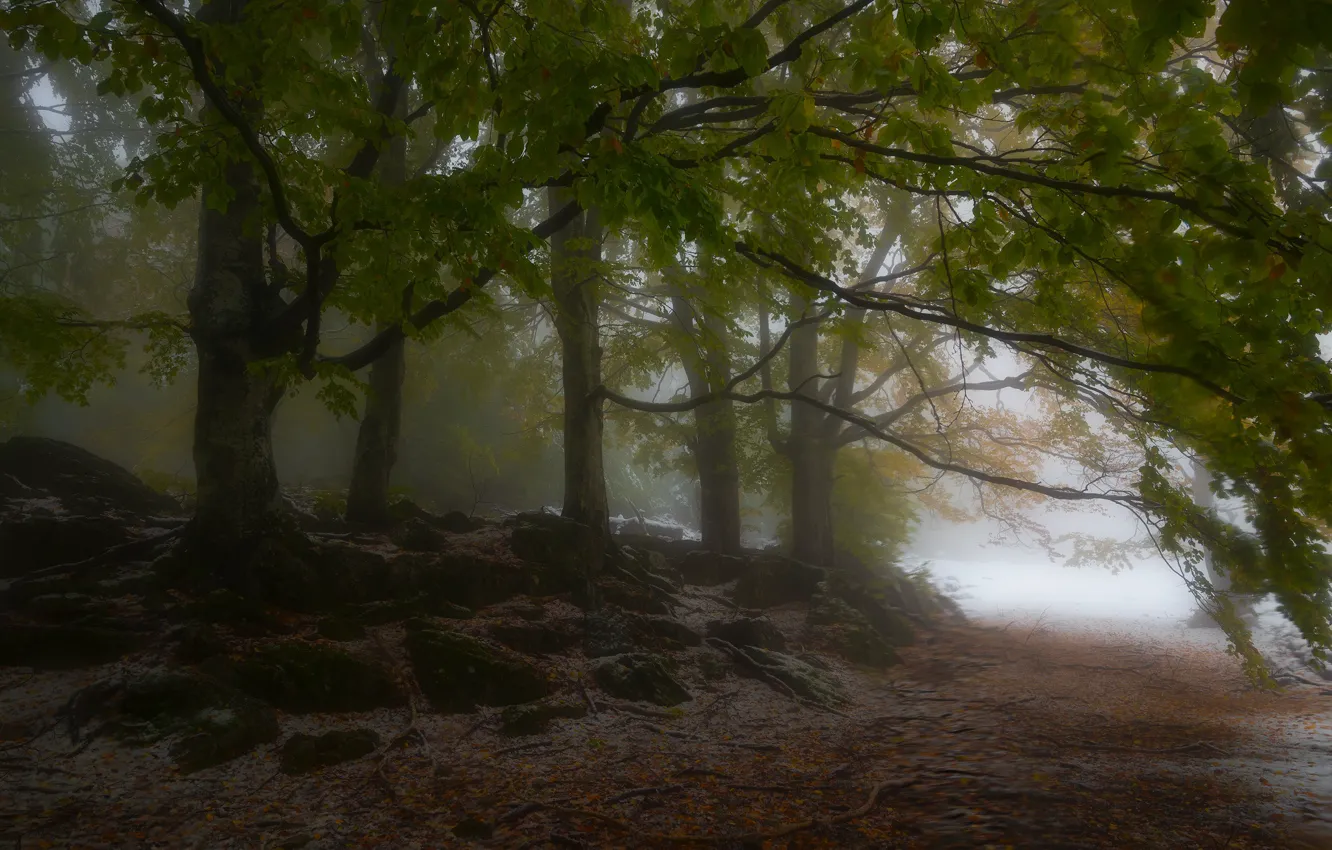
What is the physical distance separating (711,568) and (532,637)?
19.2 feet

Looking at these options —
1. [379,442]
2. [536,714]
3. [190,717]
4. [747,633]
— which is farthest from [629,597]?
[190,717]

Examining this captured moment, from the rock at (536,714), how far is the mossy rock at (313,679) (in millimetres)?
916

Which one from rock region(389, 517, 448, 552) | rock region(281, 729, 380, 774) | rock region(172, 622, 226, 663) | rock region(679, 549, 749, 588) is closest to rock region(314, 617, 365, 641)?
rock region(172, 622, 226, 663)

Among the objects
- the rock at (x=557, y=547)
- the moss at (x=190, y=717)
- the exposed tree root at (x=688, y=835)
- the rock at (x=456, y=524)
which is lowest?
the exposed tree root at (x=688, y=835)

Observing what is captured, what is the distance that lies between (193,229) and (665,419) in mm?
12946

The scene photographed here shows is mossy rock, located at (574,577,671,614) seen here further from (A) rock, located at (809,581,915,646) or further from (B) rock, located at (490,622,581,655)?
(A) rock, located at (809,581,915,646)

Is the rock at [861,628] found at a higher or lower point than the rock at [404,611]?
lower

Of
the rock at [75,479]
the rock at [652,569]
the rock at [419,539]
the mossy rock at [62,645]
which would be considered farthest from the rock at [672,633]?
the rock at [75,479]

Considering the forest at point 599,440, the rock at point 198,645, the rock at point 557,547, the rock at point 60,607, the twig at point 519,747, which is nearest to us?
the forest at point 599,440

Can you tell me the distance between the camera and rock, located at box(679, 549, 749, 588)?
12.3m

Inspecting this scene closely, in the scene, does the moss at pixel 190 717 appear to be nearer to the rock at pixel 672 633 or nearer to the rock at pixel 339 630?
the rock at pixel 339 630

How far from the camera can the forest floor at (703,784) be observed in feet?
12.5

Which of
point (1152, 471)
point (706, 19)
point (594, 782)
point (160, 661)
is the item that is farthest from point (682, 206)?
point (1152, 471)

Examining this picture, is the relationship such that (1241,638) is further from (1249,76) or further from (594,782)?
(1249,76)
